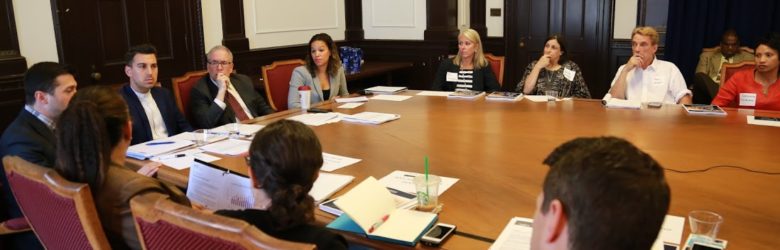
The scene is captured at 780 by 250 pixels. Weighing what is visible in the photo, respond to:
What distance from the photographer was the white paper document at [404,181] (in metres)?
2.08

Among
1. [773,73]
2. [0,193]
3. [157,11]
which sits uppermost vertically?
[157,11]

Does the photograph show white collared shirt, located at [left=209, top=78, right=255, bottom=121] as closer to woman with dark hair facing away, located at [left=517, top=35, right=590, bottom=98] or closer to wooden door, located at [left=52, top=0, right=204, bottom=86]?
wooden door, located at [left=52, top=0, right=204, bottom=86]

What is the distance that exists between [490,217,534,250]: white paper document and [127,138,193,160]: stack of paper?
156 centimetres

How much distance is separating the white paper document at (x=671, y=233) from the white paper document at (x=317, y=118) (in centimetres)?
186

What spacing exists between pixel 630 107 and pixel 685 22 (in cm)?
309

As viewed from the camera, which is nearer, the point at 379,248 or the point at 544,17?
the point at 379,248

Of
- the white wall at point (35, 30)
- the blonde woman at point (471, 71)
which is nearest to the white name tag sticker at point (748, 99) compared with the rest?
the blonde woman at point (471, 71)

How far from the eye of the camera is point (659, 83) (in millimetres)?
3865

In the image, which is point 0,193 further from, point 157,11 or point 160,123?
point 157,11

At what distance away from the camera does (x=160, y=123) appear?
3400mm

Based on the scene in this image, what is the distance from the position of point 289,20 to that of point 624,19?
10.9 ft

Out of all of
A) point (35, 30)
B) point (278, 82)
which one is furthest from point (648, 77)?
point (35, 30)

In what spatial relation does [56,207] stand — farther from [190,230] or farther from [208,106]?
[208,106]

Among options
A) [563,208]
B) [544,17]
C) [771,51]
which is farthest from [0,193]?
[544,17]
